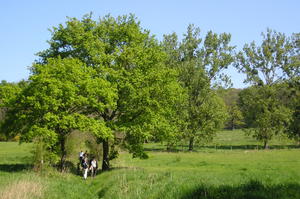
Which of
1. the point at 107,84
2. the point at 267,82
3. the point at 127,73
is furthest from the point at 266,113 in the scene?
the point at 107,84

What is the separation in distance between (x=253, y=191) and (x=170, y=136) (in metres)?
17.0

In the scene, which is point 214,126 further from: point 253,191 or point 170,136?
point 253,191

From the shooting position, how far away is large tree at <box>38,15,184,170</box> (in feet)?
99.8

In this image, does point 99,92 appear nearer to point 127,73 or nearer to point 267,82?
point 127,73

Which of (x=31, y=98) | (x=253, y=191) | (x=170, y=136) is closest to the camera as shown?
(x=253, y=191)

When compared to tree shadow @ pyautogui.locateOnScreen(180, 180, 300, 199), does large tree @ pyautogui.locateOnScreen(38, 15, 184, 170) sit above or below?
above

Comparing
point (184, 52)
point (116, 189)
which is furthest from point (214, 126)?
point (116, 189)

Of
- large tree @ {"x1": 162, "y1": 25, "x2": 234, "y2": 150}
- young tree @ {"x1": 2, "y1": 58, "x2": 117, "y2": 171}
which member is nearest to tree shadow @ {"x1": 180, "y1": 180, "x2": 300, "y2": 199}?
young tree @ {"x1": 2, "y1": 58, "x2": 117, "y2": 171}

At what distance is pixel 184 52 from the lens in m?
58.5

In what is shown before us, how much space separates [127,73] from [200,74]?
26579 millimetres

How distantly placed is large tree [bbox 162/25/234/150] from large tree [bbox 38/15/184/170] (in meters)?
21.0

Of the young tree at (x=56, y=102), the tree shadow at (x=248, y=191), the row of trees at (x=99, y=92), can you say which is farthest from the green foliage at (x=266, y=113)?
the tree shadow at (x=248, y=191)

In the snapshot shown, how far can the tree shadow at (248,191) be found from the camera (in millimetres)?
13918

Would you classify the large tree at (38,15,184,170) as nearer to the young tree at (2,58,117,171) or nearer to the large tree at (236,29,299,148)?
the young tree at (2,58,117,171)
